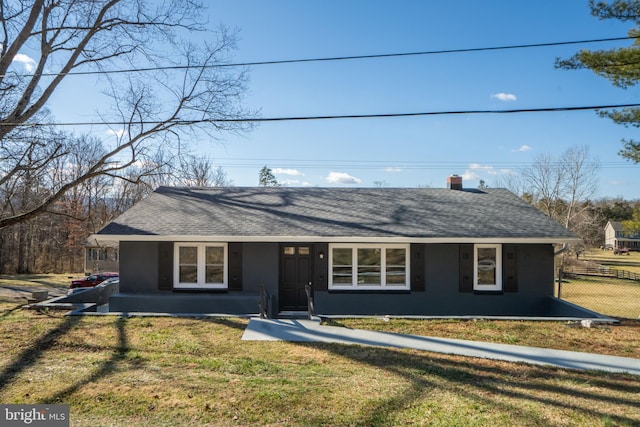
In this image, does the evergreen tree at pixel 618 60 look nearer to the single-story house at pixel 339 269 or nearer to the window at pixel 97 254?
the single-story house at pixel 339 269

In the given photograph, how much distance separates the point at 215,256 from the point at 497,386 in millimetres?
8398

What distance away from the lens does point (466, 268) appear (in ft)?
38.4

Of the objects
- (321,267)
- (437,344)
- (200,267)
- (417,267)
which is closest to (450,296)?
(417,267)

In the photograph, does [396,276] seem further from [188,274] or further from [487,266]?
[188,274]

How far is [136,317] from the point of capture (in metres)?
9.84

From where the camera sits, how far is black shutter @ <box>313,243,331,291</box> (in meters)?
11.7

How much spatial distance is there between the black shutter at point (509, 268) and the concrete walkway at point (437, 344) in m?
4.26

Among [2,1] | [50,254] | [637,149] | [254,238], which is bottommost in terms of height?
[50,254]

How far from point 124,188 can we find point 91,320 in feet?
100

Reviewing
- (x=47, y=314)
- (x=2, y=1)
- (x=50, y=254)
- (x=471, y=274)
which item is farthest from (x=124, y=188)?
(x=471, y=274)

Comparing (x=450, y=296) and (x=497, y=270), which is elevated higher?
(x=497, y=270)

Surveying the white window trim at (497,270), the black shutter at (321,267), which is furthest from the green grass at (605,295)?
the black shutter at (321,267)

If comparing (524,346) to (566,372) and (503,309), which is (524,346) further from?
(503,309)

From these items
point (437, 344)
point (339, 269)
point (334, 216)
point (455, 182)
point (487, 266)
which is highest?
point (455, 182)
